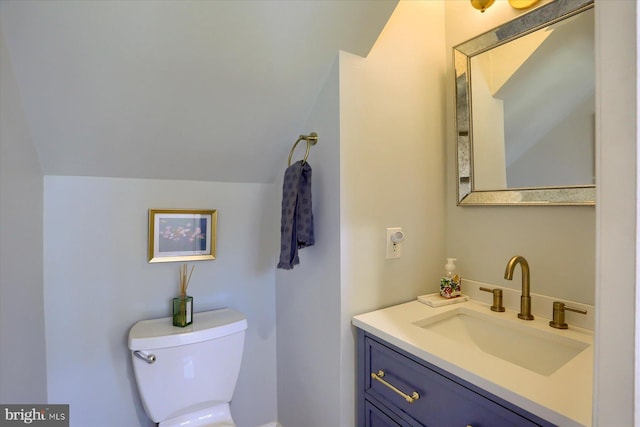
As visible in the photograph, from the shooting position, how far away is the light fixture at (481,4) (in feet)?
4.06

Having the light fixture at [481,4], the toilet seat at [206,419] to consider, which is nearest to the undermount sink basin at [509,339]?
the toilet seat at [206,419]

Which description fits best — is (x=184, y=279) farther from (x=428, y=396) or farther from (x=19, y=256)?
(x=428, y=396)

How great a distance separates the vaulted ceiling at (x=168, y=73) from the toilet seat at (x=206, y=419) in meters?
1.02

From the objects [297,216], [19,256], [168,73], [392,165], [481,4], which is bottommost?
[19,256]

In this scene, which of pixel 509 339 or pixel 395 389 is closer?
pixel 395 389

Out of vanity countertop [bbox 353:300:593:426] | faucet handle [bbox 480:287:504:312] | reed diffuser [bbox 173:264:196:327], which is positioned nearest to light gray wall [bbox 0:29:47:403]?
reed diffuser [bbox 173:264:196:327]

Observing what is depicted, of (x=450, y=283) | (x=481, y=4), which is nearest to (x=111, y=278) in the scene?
(x=450, y=283)

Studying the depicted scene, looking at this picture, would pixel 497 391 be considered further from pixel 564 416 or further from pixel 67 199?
pixel 67 199

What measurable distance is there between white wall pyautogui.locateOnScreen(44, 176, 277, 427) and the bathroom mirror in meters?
1.09

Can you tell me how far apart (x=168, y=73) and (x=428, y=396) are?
131 centimetres

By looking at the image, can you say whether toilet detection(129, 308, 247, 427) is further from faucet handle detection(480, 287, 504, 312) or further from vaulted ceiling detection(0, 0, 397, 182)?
faucet handle detection(480, 287, 504, 312)

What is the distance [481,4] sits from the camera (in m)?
1.25

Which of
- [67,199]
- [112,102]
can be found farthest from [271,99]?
[67,199]

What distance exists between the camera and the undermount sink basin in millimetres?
946
